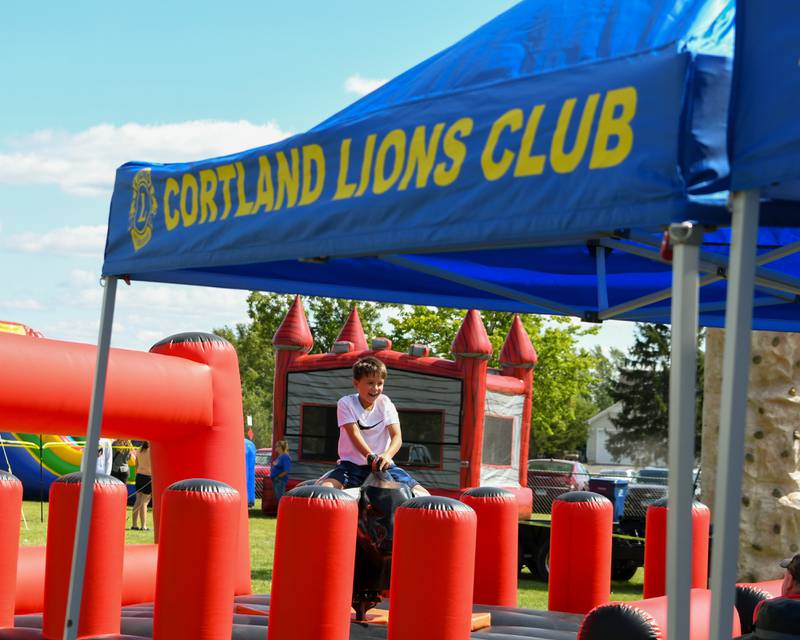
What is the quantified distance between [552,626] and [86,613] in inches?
103

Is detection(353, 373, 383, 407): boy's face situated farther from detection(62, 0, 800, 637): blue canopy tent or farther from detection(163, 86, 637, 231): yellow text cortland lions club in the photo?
detection(163, 86, 637, 231): yellow text cortland lions club

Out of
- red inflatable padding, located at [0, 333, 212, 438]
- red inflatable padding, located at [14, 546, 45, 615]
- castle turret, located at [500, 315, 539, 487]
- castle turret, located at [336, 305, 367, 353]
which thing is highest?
castle turret, located at [336, 305, 367, 353]

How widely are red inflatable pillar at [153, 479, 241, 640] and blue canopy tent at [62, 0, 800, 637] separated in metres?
0.43

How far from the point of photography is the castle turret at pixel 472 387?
1850 cm

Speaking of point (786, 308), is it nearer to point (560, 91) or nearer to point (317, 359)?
point (560, 91)

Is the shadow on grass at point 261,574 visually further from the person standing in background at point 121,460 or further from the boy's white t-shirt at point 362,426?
the person standing in background at point 121,460

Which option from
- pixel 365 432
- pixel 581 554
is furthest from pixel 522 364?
pixel 365 432

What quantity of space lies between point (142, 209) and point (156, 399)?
2.40 meters

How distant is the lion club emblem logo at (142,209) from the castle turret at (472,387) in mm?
13263

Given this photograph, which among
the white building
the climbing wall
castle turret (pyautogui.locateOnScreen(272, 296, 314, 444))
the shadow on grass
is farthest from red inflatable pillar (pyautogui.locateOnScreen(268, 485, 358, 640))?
the white building

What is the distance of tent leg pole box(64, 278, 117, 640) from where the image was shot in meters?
5.62

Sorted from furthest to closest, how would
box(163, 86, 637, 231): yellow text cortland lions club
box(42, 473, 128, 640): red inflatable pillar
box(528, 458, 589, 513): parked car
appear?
box(528, 458, 589, 513): parked car
box(42, 473, 128, 640): red inflatable pillar
box(163, 86, 637, 231): yellow text cortland lions club

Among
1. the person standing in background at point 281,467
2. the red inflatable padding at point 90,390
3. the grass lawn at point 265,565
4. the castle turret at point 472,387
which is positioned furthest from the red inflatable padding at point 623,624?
the person standing in background at point 281,467

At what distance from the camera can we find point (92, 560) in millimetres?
6418
